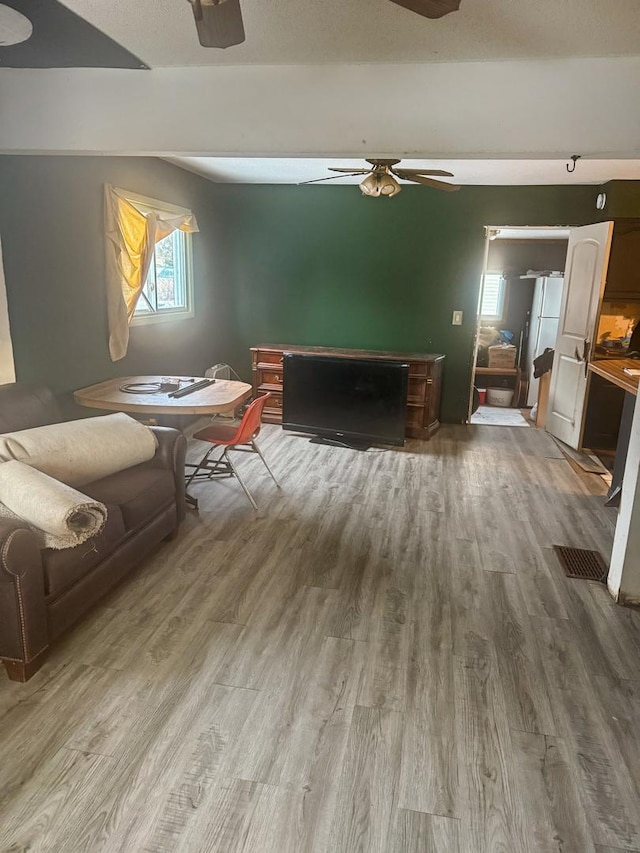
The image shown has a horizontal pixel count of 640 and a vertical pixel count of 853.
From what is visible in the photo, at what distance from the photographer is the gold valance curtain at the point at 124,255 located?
3.96 metres

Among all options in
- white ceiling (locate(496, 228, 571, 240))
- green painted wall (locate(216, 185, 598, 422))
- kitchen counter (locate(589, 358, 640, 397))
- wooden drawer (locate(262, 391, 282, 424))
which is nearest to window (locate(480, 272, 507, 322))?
white ceiling (locate(496, 228, 571, 240))

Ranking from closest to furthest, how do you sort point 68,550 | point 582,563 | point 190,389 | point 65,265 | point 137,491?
point 68,550 → point 137,491 → point 582,563 → point 65,265 → point 190,389

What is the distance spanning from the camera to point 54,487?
2211 mm

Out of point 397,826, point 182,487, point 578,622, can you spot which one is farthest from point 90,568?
point 578,622

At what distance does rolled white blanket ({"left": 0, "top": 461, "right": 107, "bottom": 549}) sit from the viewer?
2105 millimetres

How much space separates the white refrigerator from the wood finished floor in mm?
4249

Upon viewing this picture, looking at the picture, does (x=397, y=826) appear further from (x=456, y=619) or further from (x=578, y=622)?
(x=578, y=622)

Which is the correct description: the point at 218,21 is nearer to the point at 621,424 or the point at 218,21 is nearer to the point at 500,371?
the point at 621,424

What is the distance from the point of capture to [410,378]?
17.9 ft

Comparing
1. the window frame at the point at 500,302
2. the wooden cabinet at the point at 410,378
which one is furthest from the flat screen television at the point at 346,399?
the window frame at the point at 500,302

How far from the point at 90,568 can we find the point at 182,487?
94 centimetres

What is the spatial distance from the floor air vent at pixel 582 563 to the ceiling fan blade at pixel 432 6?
2666 millimetres

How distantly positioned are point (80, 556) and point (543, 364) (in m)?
5.82

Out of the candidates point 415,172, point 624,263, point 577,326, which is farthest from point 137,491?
point 624,263
